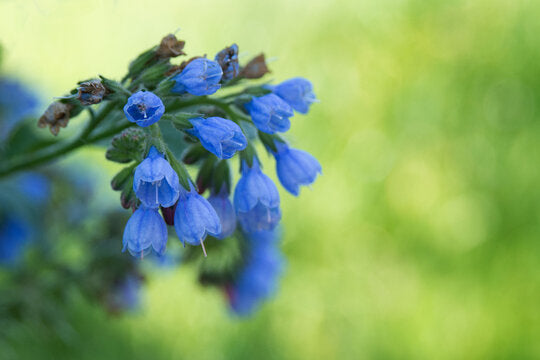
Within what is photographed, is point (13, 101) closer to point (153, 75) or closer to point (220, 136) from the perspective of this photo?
point (153, 75)

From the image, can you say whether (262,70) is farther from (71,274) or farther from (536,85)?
(536,85)

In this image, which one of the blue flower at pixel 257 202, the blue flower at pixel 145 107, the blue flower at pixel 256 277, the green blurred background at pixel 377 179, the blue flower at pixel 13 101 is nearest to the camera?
the blue flower at pixel 145 107

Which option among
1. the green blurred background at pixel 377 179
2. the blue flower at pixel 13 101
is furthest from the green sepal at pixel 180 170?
the green blurred background at pixel 377 179

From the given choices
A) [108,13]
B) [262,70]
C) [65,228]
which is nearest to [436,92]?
[108,13]

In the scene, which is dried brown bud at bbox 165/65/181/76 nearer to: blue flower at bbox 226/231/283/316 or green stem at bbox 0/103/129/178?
green stem at bbox 0/103/129/178

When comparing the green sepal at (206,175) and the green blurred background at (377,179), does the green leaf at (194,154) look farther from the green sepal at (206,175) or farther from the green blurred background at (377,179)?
the green blurred background at (377,179)

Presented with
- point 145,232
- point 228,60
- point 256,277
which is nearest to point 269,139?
point 228,60
